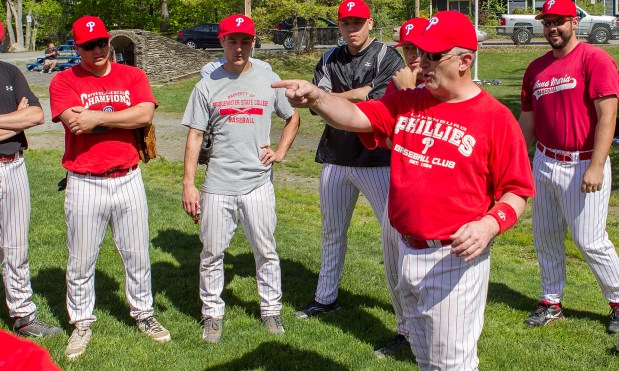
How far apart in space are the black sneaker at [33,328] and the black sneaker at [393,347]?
2.28 metres

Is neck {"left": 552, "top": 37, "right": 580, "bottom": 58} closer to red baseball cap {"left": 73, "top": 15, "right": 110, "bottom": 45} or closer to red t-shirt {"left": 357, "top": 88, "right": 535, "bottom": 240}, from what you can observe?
red t-shirt {"left": 357, "top": 88, "right": 535, "bottom": 240}

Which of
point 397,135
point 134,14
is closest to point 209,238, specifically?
point 397,135

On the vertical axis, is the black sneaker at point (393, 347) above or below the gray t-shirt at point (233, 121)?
below

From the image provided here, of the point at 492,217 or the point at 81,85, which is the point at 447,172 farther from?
the point at 81,85

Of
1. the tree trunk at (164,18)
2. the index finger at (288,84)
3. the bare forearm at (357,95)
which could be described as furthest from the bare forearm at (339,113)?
the tree trunk at (164,18)

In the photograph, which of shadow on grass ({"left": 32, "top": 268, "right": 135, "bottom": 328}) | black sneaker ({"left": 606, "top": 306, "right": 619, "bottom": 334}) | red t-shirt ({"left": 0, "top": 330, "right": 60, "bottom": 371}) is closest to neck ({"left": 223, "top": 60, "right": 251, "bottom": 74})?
shadow on grass ({"left": 32, "top": 268, "right": 135, "bottom": 328})

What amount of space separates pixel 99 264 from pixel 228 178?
241cm

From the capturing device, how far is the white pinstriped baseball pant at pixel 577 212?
5.46 meters

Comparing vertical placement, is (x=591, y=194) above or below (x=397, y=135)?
below

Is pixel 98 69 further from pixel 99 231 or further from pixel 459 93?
pixel 459 93

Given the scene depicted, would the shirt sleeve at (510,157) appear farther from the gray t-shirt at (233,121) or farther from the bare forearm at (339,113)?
the gray t-shirt at (233,121)

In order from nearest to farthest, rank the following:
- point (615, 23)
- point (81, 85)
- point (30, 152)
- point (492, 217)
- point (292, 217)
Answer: point (492, 217)
point (81, 85)
point (292, 217)
point (30, 152)
point (615, 23)

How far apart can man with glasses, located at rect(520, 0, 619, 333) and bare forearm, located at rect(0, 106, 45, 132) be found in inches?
140

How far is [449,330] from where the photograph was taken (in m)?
3.60
